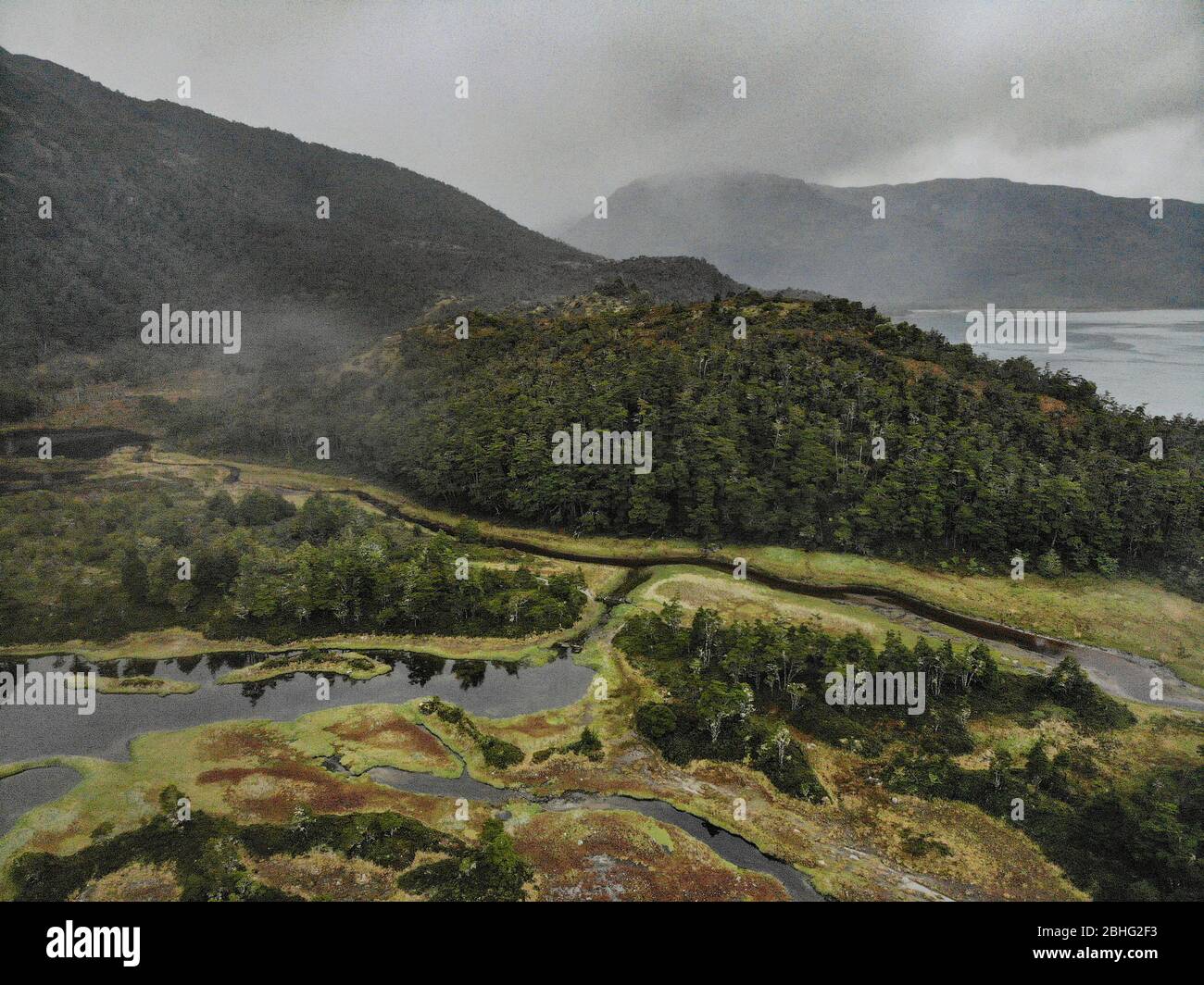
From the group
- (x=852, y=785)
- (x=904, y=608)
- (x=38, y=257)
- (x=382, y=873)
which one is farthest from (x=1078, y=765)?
(x=38, y=257)

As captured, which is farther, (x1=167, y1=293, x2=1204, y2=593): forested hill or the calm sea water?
the calm sea water

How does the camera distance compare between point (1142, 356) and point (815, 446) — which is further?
point (1142, 356)

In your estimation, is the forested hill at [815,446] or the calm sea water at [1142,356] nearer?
the forested hill at [815,446]

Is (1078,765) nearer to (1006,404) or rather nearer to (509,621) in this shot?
(509,621)

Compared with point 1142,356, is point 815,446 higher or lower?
lower

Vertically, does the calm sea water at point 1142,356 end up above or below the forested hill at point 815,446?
above
